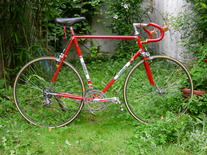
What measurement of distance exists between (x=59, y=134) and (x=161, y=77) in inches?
55.4

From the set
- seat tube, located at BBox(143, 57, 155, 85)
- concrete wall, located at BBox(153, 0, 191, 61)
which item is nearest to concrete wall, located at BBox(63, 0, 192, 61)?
concrete wall, located at BBox(153, 0, 191, 61)

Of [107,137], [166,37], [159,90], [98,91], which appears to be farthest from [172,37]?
[107,137]

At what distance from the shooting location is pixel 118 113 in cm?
345

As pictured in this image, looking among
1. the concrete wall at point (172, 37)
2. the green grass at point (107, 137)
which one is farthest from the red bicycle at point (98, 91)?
the concrete wall at point (172, 37)

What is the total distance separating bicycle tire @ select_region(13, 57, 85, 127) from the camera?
309cm

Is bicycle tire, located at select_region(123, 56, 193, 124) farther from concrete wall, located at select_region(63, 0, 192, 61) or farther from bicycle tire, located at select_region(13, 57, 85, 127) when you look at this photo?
concrete wall, located at select_region(63, 0, 192, 61)

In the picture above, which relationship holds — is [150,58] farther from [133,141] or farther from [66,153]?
[66,153]

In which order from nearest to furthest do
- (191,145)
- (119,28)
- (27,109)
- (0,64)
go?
(191,145) < (27,109) < (0,64) < (119,28)

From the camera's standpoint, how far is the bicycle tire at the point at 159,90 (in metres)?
3.12

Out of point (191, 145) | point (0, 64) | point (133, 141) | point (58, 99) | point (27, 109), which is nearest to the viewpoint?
point (191, 145)

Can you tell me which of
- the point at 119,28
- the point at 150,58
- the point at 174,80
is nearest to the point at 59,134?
the point at 150,58

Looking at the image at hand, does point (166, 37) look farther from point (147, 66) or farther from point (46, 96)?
point (46, 96)

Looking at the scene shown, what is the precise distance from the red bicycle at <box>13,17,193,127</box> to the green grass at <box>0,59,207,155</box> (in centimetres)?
15

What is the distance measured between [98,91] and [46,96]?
0.60m
